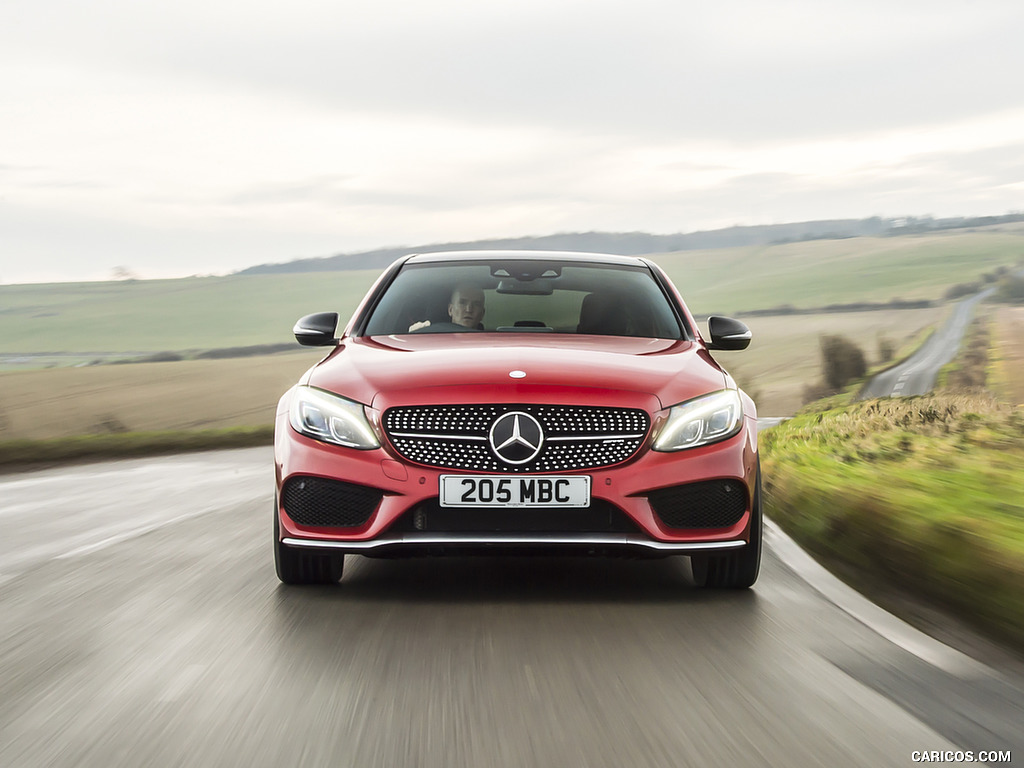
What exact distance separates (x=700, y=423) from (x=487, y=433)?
90 cm

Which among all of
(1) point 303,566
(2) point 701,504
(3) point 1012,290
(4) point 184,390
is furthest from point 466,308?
(3) point 1012,290

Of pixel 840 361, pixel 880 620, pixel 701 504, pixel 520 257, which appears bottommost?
pixel 840 361

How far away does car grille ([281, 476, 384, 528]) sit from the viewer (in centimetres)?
514

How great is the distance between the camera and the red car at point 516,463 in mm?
5082

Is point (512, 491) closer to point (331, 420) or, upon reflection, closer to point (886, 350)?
point (331, 420)

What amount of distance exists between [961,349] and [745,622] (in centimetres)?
6553

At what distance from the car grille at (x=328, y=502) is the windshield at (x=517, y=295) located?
150 centimetres

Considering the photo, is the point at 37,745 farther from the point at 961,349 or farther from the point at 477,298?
the point at 961,349

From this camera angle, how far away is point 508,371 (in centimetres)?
533

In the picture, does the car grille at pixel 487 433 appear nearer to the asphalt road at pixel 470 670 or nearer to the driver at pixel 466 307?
the asphalt road at pixel 470 670

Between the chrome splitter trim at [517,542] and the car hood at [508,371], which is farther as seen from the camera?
the car hood at [508,371]

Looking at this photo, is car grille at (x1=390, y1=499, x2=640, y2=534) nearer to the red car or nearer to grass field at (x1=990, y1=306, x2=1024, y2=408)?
the red car

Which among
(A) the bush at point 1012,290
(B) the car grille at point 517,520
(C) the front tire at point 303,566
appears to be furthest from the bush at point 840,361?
(B) the car grille at point 517,520

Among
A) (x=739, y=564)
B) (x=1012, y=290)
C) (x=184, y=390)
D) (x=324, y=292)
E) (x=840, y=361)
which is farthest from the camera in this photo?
→ (x=324, y=292)
